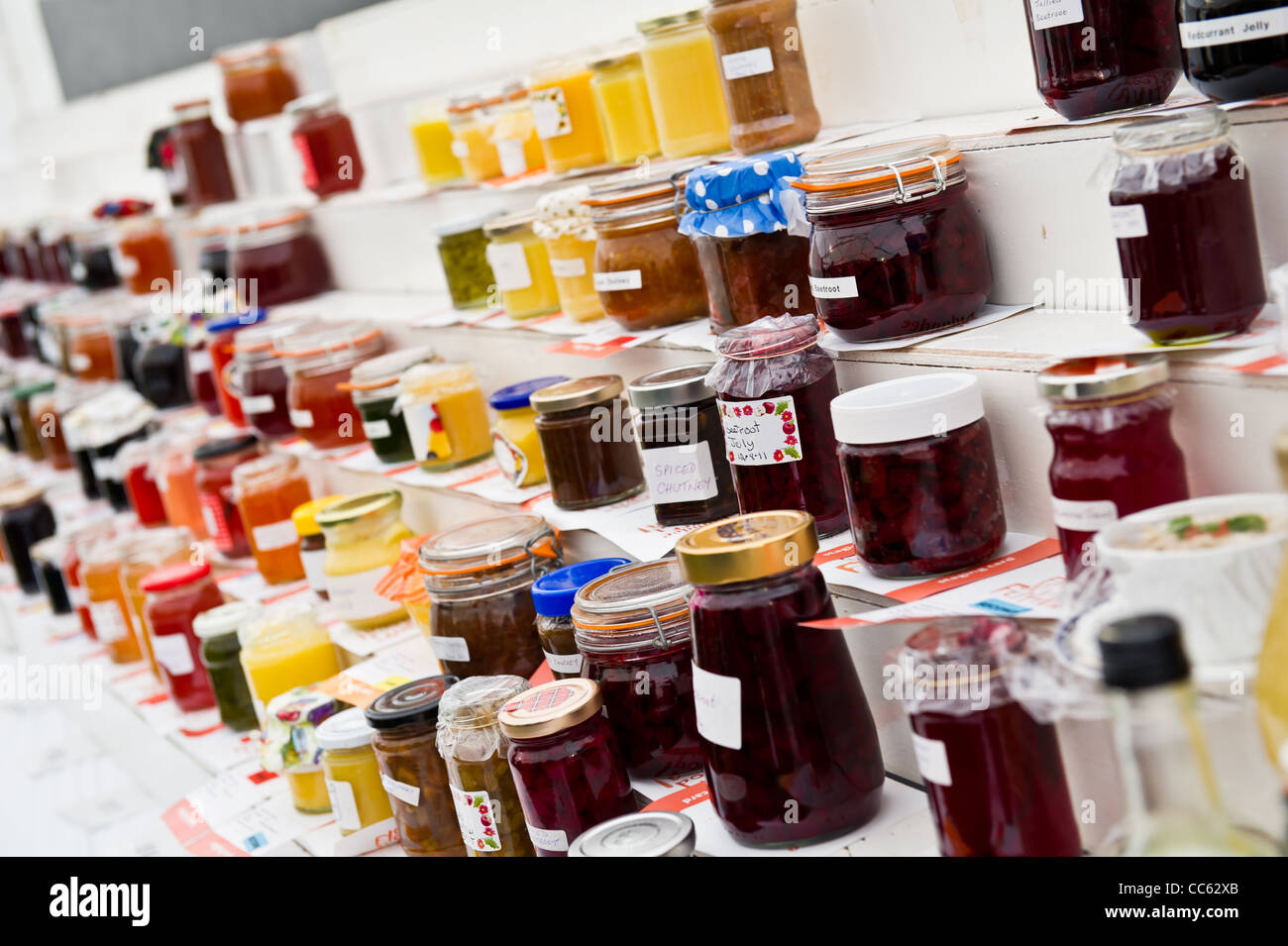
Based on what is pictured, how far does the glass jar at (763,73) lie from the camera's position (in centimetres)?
185

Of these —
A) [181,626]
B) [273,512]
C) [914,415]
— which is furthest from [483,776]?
[273,512]

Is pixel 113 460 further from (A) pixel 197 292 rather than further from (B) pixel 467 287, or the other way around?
(B) pixel 467 287

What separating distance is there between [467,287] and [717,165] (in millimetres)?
1074

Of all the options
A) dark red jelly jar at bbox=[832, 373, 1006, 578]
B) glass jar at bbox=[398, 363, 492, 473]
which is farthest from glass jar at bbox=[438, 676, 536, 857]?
glass jar at bbox=[398, 363, 492, 473]

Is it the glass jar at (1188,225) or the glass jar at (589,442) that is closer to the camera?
the glass jar at (1188,225)

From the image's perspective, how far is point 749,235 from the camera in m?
1.66

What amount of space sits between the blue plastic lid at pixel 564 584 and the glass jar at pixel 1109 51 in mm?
743

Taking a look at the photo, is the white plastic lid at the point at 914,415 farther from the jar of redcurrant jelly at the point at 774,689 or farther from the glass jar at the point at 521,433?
the glass jar at the point at 521,433

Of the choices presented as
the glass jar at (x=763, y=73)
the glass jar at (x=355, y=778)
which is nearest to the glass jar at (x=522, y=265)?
the glass jar at (x=763, y=73)

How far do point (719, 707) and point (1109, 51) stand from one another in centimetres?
75

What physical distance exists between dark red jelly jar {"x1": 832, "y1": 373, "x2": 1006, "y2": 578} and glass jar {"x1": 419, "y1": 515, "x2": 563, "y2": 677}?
60 centimetres

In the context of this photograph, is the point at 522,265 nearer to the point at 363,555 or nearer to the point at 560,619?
the point at 363,555

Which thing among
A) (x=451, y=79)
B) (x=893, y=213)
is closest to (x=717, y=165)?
(x=893, y=213)

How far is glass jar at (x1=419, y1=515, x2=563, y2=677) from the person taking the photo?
5.99 feet
